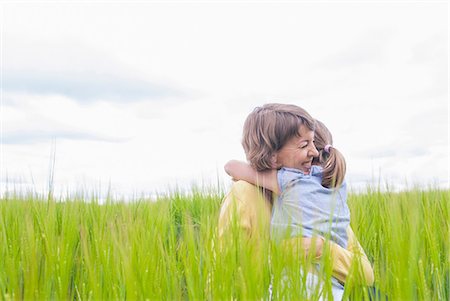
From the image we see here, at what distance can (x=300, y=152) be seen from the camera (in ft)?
7.89

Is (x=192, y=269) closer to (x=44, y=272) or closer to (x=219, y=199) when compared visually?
(x=44, y=272)

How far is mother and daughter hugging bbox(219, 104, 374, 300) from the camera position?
214cm

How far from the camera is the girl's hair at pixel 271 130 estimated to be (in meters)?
2.40

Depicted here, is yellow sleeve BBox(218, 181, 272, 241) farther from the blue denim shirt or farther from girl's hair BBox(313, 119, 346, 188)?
girl's hair BBox(313, 119, 346, 188)

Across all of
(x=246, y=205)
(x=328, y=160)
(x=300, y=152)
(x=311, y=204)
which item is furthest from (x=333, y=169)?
(x=246, y=205)

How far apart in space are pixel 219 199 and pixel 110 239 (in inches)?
74.4

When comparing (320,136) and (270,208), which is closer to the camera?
(270,208)

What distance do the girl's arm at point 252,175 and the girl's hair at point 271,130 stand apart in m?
0.04

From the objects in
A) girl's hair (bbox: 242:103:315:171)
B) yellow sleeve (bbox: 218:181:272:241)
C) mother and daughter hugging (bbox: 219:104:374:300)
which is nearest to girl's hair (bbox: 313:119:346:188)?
mother and daughter hugging (bbox: 219:104:374:300)

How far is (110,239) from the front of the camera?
1.98m

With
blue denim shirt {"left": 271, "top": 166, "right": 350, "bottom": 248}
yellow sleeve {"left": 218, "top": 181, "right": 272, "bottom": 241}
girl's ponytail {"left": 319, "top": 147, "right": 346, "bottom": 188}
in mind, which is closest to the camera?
blue denim shirt {"left": 271, "top": 166, "right": 350, "bottom": 248}

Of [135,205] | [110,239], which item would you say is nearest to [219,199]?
[135,205]

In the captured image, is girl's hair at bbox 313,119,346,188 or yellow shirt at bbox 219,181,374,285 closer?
yellow shirt at bbox 219,181,374,285

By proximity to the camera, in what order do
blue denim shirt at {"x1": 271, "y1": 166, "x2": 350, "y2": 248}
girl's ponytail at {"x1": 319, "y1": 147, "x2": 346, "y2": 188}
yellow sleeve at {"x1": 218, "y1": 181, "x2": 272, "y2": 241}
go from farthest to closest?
girl's ponytail at {"x1": 319, "y1": 147, "x2": 346, "y2": 188}
yellow sleeve at {"x1": 218, "y1": 181, "x2": 272, "y2": 241}
blue denim shirt at {"x1": 271, "y1": 166, "x2": 350, "y2": 248}
